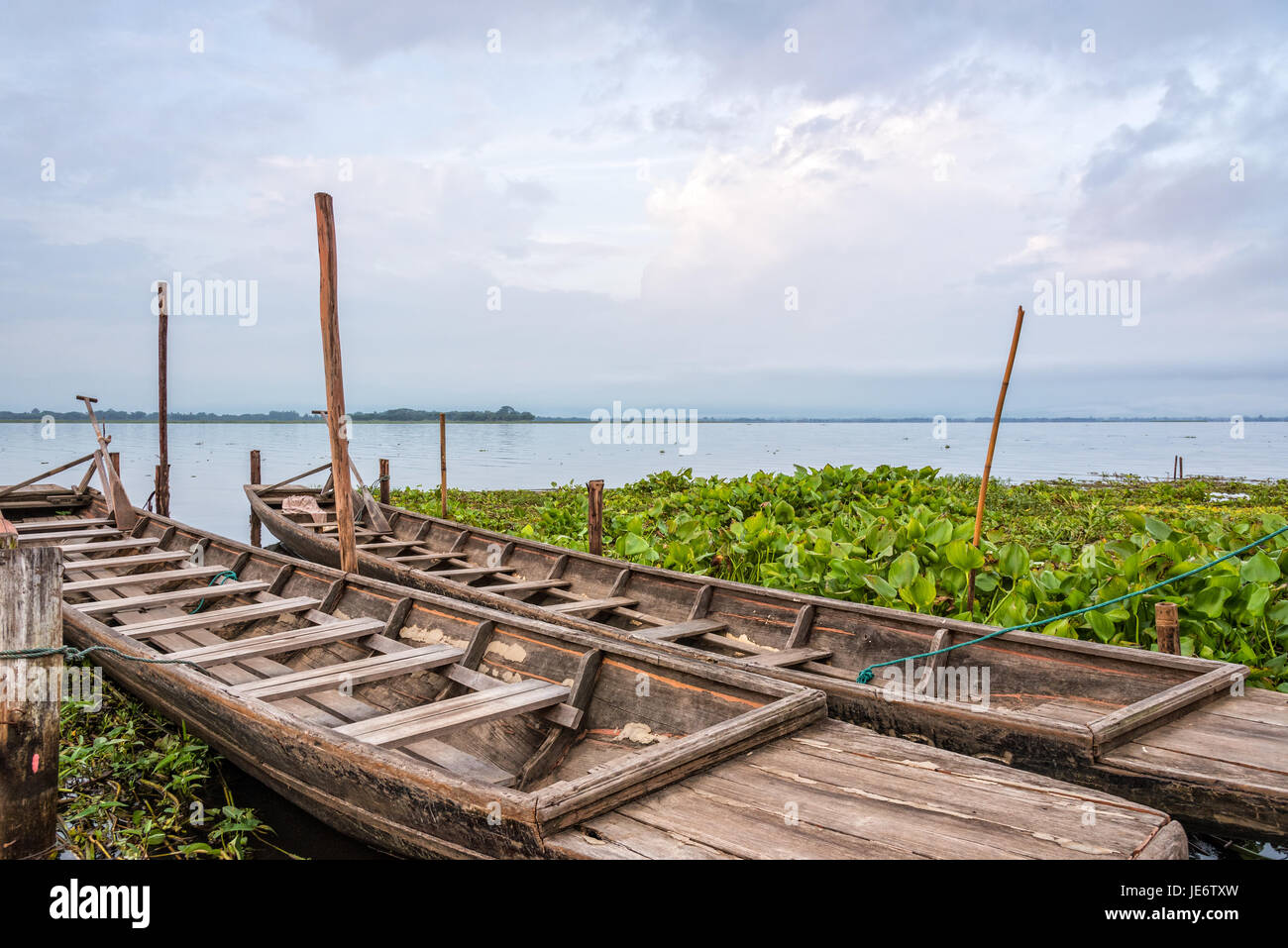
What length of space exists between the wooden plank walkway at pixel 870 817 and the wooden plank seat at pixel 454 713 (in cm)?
98

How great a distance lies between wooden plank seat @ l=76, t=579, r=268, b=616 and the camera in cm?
519

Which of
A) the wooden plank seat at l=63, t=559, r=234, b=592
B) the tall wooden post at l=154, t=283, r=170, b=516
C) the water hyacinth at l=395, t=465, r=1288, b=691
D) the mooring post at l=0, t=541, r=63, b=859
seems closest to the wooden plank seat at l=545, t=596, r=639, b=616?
the water hyacinth at l=395, t=465, r=1288, b=691

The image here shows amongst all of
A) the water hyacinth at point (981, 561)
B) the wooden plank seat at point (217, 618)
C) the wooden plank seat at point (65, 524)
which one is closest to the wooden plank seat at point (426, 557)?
the water hyacinth at point (981, 561)

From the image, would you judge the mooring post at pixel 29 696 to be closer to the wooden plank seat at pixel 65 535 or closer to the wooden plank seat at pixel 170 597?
the wooden plank seat at pixel 170 597

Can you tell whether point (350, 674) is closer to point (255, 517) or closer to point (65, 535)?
point (65, 535)

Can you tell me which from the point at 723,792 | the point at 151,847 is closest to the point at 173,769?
the point at 151,847

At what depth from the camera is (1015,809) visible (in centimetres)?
255

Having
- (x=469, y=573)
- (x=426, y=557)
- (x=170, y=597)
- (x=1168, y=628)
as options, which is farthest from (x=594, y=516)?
(x=1168, y=628)

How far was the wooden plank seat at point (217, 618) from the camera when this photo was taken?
187 inches

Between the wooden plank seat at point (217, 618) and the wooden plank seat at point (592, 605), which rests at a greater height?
the wooden plank seat at point (217, 618)

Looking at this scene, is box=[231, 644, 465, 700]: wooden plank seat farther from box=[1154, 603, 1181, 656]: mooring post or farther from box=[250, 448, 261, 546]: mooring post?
box=[250, 448, 261, 546]: mooring post

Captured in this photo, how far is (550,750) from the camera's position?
11.6 feet
